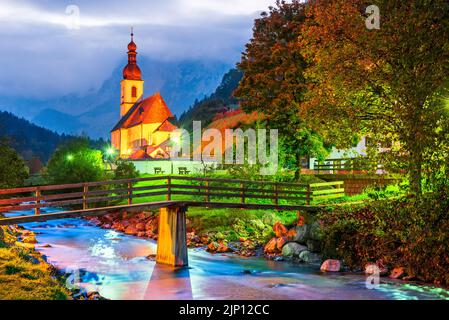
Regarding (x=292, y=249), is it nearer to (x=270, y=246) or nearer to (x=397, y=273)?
(x=270, y=246)

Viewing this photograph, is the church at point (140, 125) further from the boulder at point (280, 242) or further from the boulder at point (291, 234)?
the boulder at point (280, 242)

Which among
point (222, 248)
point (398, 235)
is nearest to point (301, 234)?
point (222, 248)

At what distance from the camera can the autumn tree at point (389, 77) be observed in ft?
61.5

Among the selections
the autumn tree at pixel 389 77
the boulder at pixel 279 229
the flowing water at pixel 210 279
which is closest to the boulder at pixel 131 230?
the flowing water at pixel 210 279

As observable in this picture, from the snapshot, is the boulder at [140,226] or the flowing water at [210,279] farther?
the boulder at [140,226]

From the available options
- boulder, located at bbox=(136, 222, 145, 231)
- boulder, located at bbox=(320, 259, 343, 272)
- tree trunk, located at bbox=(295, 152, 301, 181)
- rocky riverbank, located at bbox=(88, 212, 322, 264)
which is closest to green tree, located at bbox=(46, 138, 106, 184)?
boulder, located at bbox=(136, 222, 145, 231)

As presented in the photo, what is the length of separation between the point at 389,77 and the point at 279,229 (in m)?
10.6

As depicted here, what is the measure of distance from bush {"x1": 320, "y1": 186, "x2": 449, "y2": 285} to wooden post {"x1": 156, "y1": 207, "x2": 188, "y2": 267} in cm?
643

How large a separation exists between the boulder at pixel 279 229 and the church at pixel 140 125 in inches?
2077

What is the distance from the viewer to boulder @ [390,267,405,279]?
20.3m

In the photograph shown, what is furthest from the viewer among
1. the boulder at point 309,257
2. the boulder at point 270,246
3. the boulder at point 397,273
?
the boulder at point 270,246

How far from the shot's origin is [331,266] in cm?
2230

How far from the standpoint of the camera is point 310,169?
151 feet
